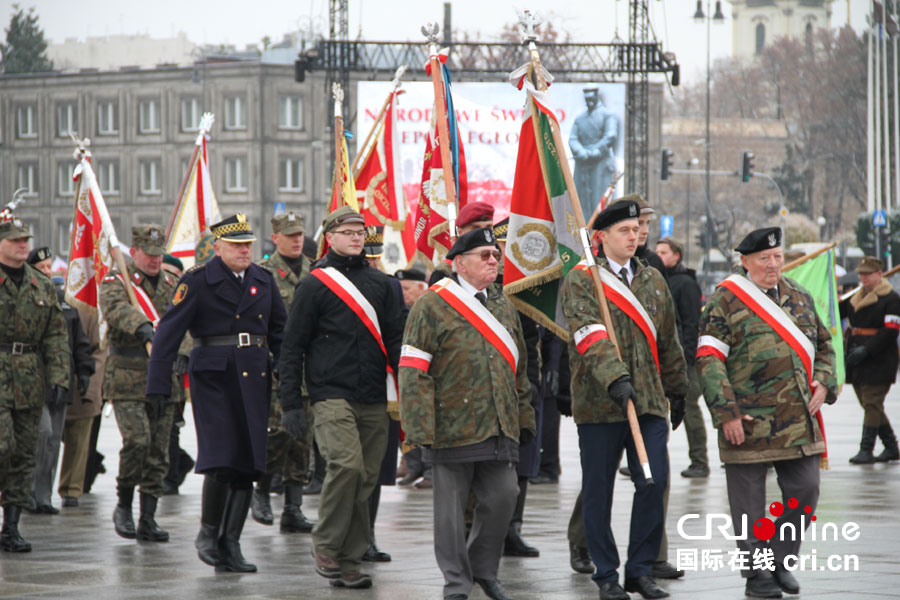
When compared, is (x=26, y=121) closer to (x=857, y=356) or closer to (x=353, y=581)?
(x=857, y=356)

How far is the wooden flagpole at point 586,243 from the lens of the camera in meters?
8.16

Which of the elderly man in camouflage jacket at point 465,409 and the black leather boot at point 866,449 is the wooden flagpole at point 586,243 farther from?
the black leather boot at point 866,449

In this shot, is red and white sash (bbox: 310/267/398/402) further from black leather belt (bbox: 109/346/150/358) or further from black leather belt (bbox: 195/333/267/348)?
black leather belt (bbox: 109/346/150/358)

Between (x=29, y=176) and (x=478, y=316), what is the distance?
8006cm

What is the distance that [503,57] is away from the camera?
1543 inches

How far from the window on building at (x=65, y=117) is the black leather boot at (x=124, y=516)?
74.2 meters

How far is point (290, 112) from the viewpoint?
7956 centimetres

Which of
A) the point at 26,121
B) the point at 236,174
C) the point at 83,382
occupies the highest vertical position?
the point at 26,121

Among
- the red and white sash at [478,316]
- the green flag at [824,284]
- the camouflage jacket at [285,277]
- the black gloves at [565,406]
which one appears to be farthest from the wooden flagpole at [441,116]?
the green flag at [824,284]

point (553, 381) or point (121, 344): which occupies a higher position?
point (121, 344)

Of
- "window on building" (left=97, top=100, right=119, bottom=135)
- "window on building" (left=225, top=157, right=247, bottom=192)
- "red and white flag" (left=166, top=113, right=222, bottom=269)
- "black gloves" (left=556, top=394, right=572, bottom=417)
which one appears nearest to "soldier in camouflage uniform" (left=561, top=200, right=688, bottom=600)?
"black gloves" (left=556, top=394, right=572, bottom=417)

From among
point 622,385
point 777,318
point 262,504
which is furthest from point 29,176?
point 622,385

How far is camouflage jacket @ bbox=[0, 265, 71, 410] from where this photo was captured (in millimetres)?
10523

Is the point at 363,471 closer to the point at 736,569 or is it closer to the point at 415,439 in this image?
the point at 415,439
